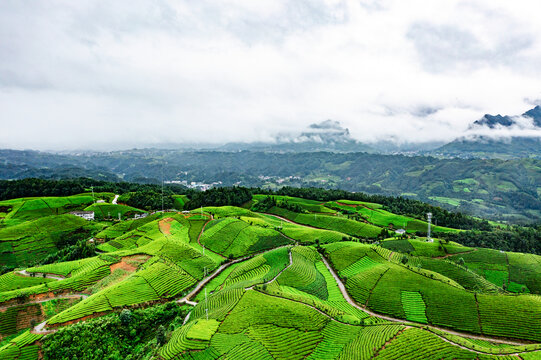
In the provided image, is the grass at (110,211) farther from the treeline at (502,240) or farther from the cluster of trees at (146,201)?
the treeline at (502,240)

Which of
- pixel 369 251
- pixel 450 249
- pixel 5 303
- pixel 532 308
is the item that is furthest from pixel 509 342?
pixel 5 303

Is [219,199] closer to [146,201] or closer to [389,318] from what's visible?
[146,201]

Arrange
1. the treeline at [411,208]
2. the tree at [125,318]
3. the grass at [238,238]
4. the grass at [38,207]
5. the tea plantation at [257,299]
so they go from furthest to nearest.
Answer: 1. the treeline at [411,208]
2. the grass at [38,207]
3. the grass at [238,238]
4. the tree at [125,318]
5. the tea plantation at [257,299]

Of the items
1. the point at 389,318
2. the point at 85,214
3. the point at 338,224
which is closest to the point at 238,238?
the point at 338,224

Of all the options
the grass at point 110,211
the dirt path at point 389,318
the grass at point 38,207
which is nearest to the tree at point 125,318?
the dirt path at point 389,318

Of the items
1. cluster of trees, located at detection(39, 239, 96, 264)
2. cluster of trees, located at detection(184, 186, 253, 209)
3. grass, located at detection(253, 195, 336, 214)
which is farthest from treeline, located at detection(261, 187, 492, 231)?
cluster of trees, located at detection(39, 239, 96, 264)

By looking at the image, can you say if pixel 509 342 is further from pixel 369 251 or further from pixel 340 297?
pixel 369 251

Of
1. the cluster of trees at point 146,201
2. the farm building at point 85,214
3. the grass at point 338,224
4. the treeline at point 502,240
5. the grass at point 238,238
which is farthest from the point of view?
the cluster of trees at point 146,201
